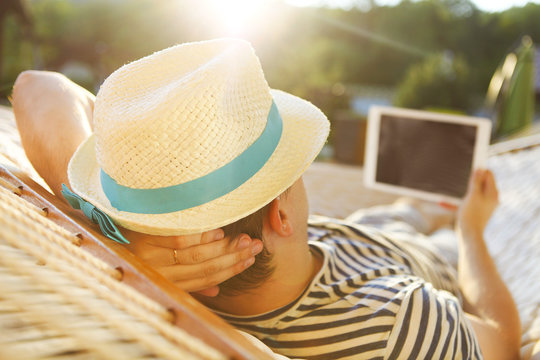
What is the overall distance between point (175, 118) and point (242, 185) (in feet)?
0.51

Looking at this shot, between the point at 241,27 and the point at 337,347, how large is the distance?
30.6 feet

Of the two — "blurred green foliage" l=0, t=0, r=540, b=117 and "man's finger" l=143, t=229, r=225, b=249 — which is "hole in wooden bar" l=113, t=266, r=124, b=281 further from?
"blurred green foliage" l=0, t=0, r=540, b=117

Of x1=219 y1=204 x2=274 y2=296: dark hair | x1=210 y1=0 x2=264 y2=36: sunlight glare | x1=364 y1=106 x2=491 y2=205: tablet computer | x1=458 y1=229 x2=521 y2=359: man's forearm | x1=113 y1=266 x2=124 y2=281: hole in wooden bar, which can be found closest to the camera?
x1=113 y1=266 x2=124 y2=281: hole in wooden bar

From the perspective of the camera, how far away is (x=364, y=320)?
851 millimetres

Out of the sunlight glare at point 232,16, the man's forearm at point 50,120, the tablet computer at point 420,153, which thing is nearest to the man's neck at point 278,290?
the man's forearm at point 50,120

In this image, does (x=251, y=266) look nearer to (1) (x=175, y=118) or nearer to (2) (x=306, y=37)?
(1) (x=175, y=118)

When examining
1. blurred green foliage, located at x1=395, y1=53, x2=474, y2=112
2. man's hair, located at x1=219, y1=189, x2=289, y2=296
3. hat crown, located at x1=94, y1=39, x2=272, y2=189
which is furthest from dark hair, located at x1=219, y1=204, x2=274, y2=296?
blurred green foliage, located at x1=395, y1=53, x2=474, y2=112

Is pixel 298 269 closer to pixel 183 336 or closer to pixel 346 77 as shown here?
pixel 183 336

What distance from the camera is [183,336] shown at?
51 cm

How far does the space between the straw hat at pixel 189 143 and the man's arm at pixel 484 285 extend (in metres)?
0.63

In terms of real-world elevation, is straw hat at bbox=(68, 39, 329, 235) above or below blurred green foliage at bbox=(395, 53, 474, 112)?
above

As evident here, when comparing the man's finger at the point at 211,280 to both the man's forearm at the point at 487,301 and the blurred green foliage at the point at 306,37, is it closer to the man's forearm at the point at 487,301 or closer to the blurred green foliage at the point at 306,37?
the man's forearm at the point at 487,301

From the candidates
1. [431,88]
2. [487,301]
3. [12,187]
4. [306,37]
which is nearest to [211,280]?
[12,187]

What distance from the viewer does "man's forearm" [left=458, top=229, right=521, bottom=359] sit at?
3.46 ft
